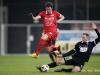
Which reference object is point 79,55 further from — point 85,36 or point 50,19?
point 50,19

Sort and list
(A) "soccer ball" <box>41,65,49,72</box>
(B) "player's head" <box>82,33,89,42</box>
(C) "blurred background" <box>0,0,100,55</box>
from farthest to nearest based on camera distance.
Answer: (C) "blurred background" <box>0,0,100,55</box> < (A) "soccer ball" <box>41,65,49,72</box> < (B) "player's head" <box>82,33,89,42</box>

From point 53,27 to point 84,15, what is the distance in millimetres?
18602

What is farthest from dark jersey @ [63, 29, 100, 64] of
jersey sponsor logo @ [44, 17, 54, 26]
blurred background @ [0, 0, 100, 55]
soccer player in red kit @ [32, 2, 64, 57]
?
blurred background @ [0, 0, 100, 55]

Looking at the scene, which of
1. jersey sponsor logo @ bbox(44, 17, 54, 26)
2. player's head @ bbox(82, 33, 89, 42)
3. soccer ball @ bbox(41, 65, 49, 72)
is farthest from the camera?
jersey sponsor logo @ bbox(44, 17, 54, 26)

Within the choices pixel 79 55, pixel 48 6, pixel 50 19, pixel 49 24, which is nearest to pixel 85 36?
pixel 79 55

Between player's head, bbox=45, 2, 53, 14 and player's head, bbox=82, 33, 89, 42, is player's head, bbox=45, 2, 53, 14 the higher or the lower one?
the higher one

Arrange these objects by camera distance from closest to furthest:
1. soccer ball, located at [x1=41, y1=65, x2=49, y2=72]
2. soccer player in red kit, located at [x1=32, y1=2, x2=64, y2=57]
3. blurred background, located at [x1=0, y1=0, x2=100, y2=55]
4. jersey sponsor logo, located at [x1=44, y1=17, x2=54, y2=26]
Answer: soccer ball, located at [x1=41, y1=65, x2=49, y2=72] → soccer player in red kit, located at [x1=32, y1=2, x2=64, y2=57] → jersey sponsor logo, located at [x1=44, y1=17, x2=54, y2=26] → blurred background, located at [x1=0, y1=0, x2=100, y2=55]

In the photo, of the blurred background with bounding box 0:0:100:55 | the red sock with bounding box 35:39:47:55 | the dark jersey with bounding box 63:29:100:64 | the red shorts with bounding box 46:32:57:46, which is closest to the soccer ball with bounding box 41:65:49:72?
the dark jersey with bounding box 63:29:100:64

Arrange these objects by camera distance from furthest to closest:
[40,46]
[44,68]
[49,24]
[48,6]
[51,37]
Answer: [49,24]
[51,37]
[40,46]
[48,6]
[44,68]

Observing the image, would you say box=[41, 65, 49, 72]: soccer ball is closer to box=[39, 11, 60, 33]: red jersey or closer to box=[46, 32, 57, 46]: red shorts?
box=[46, 32, 57, 46]: red shorts

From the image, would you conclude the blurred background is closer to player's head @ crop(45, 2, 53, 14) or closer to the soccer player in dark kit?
player's head @ crop(45, 2, 53, 14)

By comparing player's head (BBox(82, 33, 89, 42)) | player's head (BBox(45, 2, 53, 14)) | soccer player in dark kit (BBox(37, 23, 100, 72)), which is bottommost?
soccer player in dark kit (BBox(37, 23, 100, 72))

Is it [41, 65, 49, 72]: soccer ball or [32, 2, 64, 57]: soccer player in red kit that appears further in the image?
[32, 2, 64, 57]: soccer player in red kit

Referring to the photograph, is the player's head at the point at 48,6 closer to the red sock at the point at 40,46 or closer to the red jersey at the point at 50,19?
the red jersey at the point at 50,19
